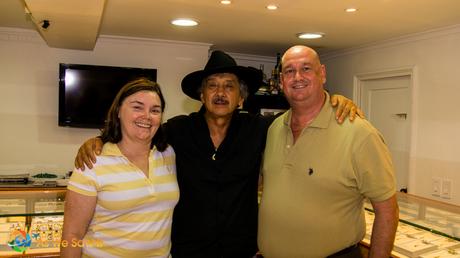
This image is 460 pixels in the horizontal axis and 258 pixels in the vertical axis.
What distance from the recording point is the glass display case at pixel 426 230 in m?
1.56

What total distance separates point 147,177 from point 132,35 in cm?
287

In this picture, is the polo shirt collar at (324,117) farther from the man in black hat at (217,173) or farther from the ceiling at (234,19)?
the ceiling at (234,19)

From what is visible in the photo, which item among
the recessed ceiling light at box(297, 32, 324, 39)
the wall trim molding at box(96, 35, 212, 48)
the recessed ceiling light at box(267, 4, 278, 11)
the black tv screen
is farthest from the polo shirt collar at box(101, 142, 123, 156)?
the wall trim molding at box(96, 35, 212, 48)

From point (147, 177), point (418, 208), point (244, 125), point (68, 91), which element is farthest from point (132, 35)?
point (418, 208)

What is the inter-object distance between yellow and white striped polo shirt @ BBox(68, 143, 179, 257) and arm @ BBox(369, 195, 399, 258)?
0.79 meters

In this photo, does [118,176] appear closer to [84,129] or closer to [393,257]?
[393,257]

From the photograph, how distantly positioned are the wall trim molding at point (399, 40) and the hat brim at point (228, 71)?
85.0 inches

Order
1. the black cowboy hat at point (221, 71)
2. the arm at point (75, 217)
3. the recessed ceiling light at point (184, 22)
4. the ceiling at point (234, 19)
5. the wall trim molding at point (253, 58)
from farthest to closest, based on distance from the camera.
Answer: the wall trim molding at point (253, 58), the recessed ceiling light at point (184, 22), the ceiling at point (234, 19), the black cowboy hat at point (221, 71), the arm at point (75, 217)

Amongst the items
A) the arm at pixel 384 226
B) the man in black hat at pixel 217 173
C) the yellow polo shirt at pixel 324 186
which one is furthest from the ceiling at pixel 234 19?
the arm at pixel 384 226

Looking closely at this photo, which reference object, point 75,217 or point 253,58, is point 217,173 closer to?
point 75,217

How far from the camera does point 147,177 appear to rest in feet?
4.80

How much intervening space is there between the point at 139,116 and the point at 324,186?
73 centimetres

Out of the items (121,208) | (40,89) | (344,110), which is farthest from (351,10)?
(40,89)

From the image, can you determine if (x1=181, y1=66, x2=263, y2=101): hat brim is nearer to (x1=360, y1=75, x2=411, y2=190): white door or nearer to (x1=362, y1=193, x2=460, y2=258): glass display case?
(x1=362, y1=193, x2=460, y2=258): glass display case
